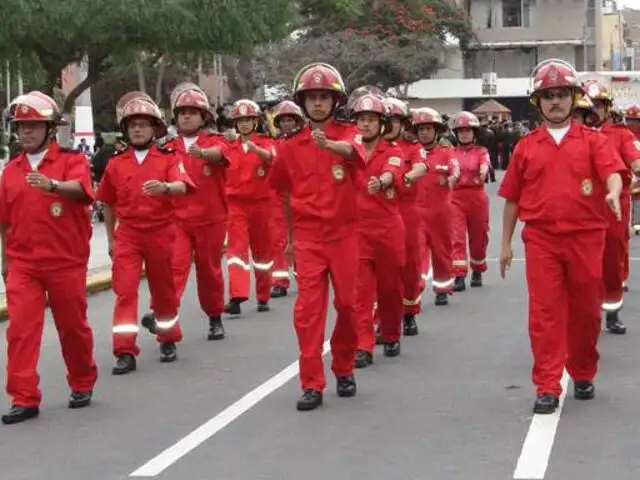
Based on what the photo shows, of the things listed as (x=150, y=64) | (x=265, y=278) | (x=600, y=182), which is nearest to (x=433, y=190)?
(x=265, y=278)

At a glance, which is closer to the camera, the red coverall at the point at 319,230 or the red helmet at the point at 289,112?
the red coverall at the point at 319,230

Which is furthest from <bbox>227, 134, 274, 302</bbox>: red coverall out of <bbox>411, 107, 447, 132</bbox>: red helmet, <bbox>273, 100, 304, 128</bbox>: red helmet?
<bbox>411, 107, 447, 132</bbox>: red helmet

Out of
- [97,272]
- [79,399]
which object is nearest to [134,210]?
[79,399]

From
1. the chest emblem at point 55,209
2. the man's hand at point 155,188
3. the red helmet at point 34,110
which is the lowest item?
the chest emblem at point 55,209

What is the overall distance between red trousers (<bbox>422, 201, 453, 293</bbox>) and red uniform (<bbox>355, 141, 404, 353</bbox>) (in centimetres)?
349

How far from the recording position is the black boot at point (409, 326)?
11.9 m

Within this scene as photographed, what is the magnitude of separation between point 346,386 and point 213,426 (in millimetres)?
1158

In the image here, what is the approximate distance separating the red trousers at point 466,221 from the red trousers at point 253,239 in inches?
86.4

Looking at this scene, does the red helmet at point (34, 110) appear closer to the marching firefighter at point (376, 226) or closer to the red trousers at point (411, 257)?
the marching firefighter at point (376, 226)

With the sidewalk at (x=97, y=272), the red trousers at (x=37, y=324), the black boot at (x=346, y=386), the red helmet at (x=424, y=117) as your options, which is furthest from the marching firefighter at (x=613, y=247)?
the sidewalk at (x=97, y=272)

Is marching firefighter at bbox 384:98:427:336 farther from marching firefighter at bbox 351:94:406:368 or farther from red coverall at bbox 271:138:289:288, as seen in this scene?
red coverall at bbox 271:138:289:288

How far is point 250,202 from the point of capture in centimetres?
1398

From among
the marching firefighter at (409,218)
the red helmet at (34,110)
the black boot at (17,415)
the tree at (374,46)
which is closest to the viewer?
the black boot at (17,415)

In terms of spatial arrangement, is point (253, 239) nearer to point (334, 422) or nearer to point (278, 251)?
point (278, 251)
